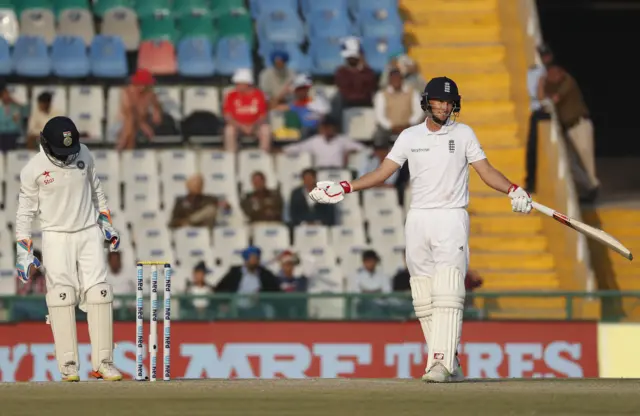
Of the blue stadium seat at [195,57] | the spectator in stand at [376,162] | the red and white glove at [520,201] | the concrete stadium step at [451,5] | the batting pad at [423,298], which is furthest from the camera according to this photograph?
the concrete stadium step at [451,5]

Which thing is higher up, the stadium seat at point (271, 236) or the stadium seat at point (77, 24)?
the stadium seat at point (77, 24)

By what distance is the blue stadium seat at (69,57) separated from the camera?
67.5 feet

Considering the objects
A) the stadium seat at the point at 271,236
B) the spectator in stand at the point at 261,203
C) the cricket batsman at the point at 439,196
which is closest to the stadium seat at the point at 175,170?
the spectator in stand at the point at 261,203

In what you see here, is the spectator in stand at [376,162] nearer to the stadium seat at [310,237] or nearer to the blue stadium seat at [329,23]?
the stadium seat at [310,237]

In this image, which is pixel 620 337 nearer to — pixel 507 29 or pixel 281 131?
pixel 281 131

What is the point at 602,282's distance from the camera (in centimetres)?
1875

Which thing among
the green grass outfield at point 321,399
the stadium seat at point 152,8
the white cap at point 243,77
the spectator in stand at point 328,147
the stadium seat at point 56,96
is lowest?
the green grass outfield at point 321,399

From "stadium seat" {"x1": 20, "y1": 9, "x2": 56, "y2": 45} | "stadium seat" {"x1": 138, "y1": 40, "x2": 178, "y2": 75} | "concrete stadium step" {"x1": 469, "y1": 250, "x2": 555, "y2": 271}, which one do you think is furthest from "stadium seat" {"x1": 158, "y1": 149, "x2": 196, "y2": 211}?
"concrete stadium step" {"x1": 469, "y1": 250, "x2": 555, "y2": 271}

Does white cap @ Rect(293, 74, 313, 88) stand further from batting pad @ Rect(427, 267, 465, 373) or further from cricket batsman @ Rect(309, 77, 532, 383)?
batting pad @ Rect(427, 267, 465, 373)

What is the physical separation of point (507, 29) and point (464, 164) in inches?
472

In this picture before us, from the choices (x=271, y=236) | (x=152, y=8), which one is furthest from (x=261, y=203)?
(x=152, y=8)

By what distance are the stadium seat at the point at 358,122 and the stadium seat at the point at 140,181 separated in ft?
7.66

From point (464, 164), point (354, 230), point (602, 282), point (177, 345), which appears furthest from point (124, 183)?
point (464, 164)

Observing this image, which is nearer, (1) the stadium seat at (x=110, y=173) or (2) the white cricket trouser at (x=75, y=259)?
(2) the white cricket trouser at (x=75, y=259)
